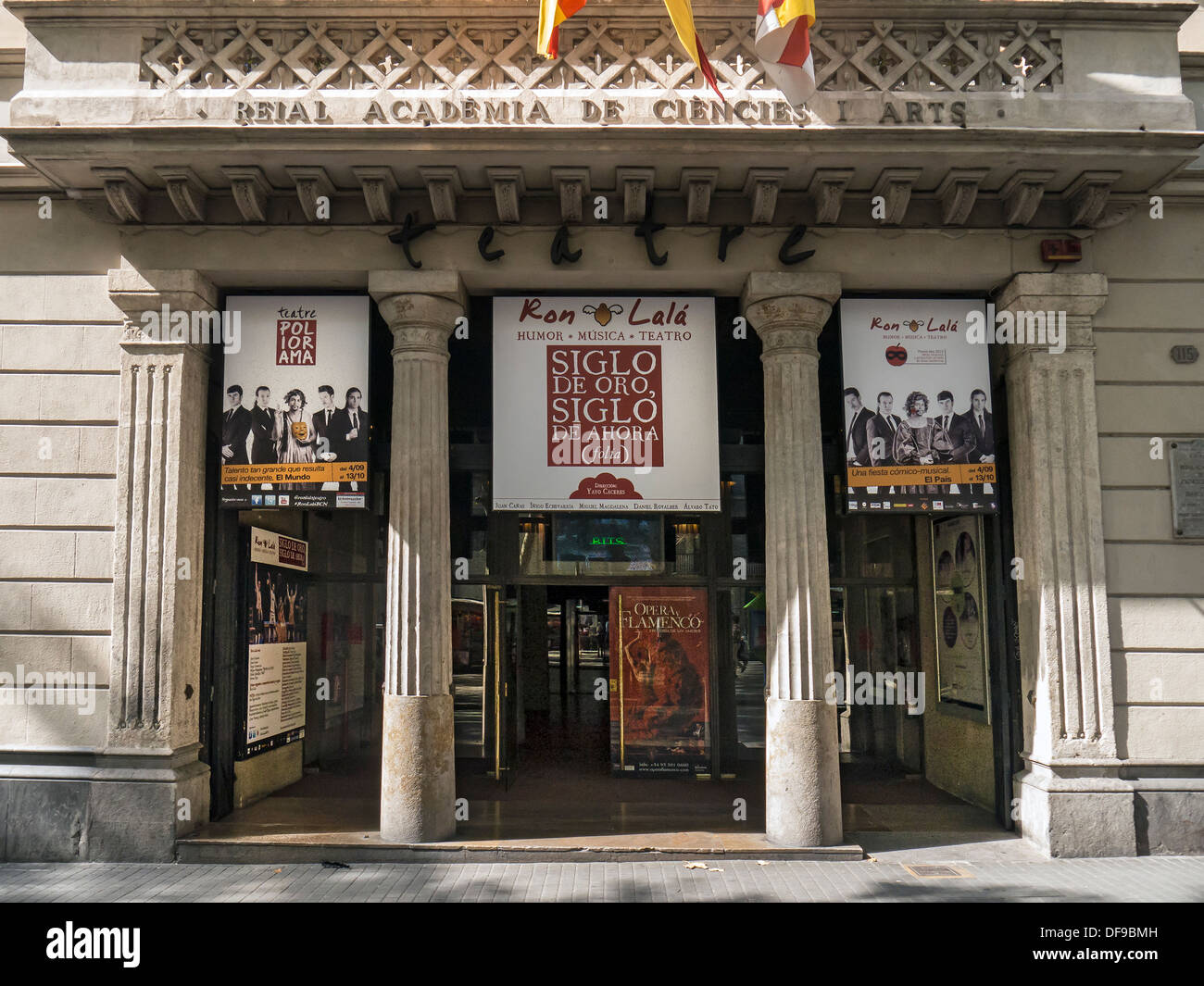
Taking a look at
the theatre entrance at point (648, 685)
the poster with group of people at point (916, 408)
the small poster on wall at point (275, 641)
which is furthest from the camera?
the theatre entrance at point (648, 685)

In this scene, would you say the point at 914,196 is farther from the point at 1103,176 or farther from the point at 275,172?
the point at 275,172

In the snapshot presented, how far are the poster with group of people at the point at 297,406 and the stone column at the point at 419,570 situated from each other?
51 cm

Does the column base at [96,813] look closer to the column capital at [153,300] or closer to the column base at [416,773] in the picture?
the column base at [416,773]

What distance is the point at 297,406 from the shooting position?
9531 millimetres

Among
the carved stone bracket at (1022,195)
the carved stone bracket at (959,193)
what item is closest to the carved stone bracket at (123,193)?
the carved stone bracket at (959,193)

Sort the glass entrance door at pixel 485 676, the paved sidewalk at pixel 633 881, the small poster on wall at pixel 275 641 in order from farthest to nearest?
1. the glass entrance door at pixel 485 676
2. the small poster on wall at pixel 275 641
3. the paved sidewalk at pixel 633 881

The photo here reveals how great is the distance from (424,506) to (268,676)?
3178mm

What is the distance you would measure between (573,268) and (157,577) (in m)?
5.18

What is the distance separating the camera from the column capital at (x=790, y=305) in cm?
925

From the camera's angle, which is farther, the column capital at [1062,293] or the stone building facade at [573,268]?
the column capital at [1062,293]

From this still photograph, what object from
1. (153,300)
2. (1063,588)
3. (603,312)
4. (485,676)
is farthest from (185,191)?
(1063,588)
